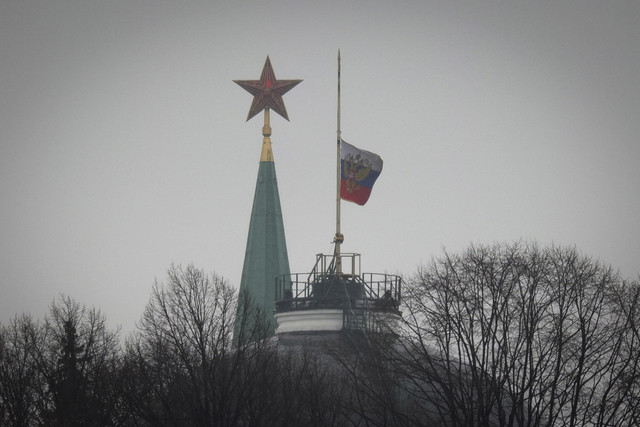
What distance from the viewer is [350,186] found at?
217 feet

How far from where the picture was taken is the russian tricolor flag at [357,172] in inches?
2574

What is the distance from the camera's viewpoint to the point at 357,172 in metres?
65.7

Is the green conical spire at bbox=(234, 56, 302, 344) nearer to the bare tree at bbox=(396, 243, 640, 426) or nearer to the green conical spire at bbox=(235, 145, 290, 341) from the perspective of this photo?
the green conical spire at bbox=(235, 145, 290, 341)

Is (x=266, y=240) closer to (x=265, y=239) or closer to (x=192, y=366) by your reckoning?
(x=265, y=239)

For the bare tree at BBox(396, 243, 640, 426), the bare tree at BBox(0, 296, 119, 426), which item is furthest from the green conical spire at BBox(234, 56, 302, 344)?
the bare tree at BBox(396, 243, 640, 426)

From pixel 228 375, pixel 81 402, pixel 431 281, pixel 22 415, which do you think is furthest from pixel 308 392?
pixel 22 415

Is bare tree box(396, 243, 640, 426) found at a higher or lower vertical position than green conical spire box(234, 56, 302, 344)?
lower

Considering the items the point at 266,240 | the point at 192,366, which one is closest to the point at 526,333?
the point at 192,366

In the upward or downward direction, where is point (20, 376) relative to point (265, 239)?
downward

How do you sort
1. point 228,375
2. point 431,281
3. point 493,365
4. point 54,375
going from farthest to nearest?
point 54,375 < point 228,375 < point 431,281 < point 493,365

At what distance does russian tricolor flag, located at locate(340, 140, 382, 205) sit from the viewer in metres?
65.4

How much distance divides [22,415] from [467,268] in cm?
2472

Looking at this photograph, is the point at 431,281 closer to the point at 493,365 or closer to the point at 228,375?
the point at 493,365

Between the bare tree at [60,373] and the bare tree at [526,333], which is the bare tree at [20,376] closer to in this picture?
the bare tree at [60,373]
